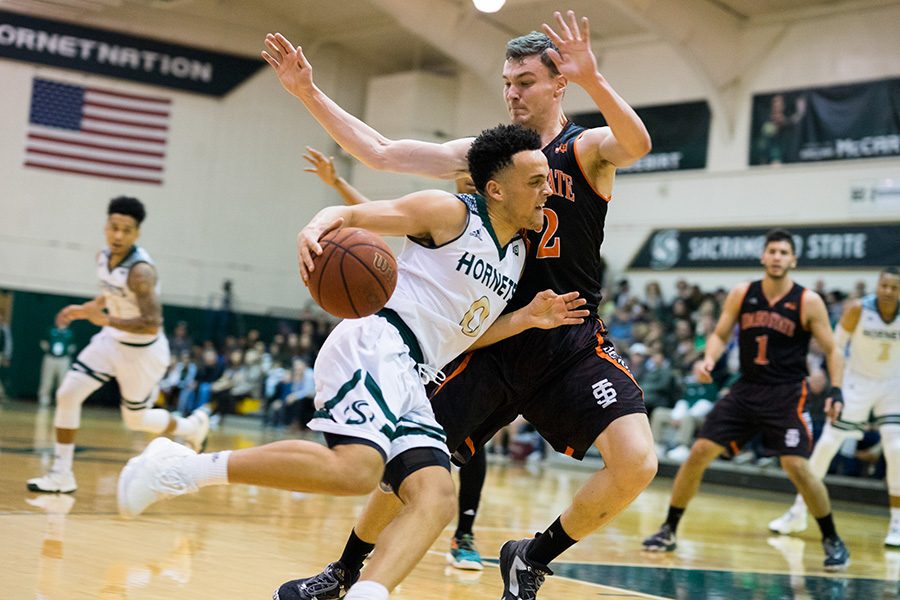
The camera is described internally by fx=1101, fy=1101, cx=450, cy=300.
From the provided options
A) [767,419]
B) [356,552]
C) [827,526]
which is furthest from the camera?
[767,419]

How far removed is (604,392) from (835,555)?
3.57 metres

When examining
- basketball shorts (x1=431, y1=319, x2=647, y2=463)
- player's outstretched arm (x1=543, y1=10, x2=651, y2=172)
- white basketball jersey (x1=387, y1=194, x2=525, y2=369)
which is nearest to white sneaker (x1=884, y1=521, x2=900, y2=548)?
basketball shorts (x1=431, y1=319, x2=647, y2=463)

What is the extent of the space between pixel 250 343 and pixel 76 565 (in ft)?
56.5

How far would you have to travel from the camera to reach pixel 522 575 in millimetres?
4602

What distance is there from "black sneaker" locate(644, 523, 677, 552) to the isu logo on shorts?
9.96ft

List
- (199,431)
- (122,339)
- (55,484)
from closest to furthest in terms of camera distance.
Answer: (55,484)
(122,339)
(199,431)

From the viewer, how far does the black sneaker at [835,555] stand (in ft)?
23.6

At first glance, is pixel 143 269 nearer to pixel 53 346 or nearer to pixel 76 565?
pixel 76 565

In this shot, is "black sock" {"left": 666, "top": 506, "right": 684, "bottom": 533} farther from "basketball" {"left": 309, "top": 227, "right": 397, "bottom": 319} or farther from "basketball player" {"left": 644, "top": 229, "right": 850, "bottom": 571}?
"basketball" {"left": 309, "top": 227, "right": 397, "bottom": 319}

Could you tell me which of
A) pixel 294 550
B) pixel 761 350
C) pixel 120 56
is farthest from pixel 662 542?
pixel 120 56

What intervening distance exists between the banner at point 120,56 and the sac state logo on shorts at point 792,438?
19.4 m

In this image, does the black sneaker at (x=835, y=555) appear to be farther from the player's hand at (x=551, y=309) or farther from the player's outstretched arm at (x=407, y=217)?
the player's outstretched arm at (x=407, y=217)

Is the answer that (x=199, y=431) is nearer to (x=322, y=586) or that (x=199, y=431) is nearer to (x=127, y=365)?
(x=127, y=365)

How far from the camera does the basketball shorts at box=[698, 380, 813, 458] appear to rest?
7.79 m
